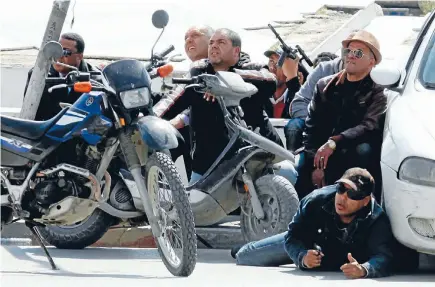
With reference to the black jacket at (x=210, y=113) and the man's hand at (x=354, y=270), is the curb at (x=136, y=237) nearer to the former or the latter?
the black jacket at (x=210, y=113)

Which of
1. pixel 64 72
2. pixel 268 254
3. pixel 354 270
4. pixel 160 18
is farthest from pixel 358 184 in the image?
pixel 64 72

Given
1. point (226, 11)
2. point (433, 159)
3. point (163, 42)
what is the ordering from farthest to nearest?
point (226, 11), point (163, 42), point (433, 159)

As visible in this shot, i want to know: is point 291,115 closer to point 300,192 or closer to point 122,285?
point 300,192

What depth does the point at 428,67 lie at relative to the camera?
10.6 meters

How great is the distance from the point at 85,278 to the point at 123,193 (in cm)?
156

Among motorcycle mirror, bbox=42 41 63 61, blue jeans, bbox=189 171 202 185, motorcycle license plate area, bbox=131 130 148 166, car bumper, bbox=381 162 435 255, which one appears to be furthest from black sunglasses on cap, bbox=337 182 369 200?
blue jeans, bbox=189 171 202 185

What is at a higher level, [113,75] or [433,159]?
[113,75]

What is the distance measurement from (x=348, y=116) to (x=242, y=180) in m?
0.91

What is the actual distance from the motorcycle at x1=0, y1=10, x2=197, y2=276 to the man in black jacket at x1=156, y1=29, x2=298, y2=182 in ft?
4.04

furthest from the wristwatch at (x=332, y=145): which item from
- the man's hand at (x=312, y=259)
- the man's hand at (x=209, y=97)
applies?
the man's hand at (x=312, y=259)

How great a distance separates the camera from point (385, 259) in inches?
377

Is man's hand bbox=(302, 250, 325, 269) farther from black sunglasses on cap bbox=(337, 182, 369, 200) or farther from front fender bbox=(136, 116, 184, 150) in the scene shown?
front fender bbox=(136, 116, 184, 150)

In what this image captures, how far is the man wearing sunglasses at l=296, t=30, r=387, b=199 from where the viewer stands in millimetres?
10672

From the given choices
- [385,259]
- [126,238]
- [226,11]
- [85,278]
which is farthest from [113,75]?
[226,11]
